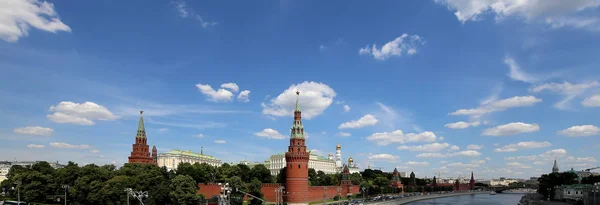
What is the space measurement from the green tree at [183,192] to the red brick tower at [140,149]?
2350 inches

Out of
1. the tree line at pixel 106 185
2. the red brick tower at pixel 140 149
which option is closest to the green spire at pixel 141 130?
the red brick tower at pixel 140 149

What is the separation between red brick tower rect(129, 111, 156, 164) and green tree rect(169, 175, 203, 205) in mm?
59690

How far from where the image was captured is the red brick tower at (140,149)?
13600 cm

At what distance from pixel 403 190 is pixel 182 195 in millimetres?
132699

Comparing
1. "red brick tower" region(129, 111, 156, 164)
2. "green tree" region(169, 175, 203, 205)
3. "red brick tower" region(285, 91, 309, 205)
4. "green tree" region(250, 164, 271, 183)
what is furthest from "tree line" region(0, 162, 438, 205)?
"red brick tower" region(129, 111, 156, 164)

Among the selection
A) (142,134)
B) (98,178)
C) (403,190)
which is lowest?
(403,190)

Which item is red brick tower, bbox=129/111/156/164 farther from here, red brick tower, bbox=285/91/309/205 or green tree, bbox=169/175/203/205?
green tree, bbox=169/175/203/205

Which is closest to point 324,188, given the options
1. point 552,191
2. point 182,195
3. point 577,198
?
point 182,195

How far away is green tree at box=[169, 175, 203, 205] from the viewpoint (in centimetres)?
7869

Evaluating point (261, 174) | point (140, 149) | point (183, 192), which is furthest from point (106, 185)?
point (140, 149)

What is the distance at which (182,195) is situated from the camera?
258 ft

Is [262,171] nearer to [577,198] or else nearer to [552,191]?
[577,198]

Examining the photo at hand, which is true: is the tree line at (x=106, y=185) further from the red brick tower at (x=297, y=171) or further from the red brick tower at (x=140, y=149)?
the red brick tower at (x=140, y=149)

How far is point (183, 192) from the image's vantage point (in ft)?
259
